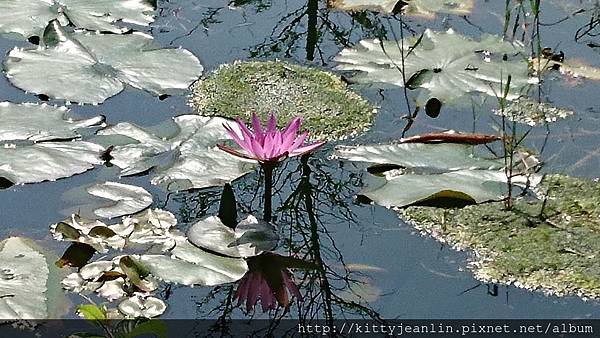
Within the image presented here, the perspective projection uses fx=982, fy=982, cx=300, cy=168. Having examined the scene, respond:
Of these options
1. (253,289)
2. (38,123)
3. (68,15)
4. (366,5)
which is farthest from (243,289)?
(366,5)

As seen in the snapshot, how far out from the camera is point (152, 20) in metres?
2.89

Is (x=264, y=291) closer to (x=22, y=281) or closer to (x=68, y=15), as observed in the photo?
(x=22, y=281)

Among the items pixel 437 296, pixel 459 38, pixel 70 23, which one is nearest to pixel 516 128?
pixel 459 38

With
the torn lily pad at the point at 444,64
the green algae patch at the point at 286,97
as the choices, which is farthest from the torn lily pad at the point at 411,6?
the green algae patch at the point at 286,97

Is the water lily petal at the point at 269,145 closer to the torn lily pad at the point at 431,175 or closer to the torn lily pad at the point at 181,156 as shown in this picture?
the torn lily pad at the point at 181,156

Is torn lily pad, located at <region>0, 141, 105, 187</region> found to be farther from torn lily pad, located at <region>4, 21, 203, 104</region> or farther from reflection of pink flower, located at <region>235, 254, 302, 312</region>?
reflection of pink flower, located at <region>235, 254, 302, 312</region>

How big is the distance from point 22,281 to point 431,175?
0.89 metres

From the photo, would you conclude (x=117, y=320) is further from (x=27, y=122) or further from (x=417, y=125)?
(x=417, y=125)

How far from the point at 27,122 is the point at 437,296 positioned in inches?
40.8

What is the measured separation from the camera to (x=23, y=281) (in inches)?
71.6

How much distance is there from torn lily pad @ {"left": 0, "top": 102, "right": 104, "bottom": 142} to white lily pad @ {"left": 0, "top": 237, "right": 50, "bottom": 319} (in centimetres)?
35

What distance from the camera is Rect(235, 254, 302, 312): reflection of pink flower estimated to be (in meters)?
1.82

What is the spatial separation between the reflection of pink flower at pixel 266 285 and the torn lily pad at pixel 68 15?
43.7 inches

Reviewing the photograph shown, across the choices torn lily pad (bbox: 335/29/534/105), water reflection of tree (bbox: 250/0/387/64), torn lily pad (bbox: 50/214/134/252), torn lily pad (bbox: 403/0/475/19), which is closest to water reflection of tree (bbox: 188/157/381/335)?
torn lily pad (bbox: 50/214/134/252)
